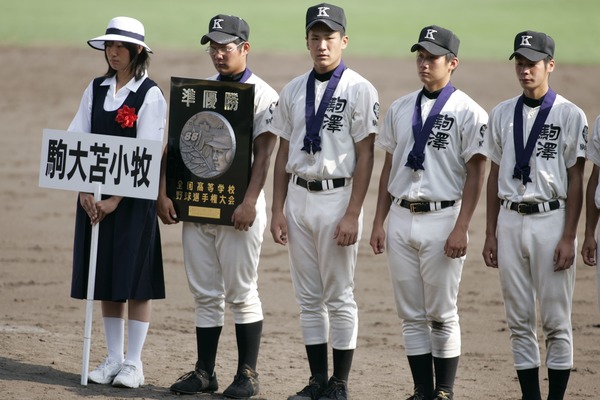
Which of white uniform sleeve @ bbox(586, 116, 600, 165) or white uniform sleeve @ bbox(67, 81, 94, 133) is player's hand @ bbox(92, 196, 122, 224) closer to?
white uniform sleeve @ bbox(67, 81, 94, 133)

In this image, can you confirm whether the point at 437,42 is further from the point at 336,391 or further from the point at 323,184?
the point at 336,391

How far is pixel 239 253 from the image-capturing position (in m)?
5.73

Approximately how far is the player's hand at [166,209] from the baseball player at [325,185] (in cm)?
61

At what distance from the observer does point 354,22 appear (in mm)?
24062

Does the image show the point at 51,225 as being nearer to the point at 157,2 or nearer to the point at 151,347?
the point at 151,347

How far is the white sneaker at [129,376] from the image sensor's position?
570 centimetres

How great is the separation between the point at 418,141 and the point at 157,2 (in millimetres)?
22617

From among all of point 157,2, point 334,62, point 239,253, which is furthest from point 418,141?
point 157,2

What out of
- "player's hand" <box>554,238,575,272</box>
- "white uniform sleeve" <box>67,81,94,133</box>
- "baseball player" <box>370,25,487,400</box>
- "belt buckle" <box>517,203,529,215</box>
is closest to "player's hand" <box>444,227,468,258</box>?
"baseball player" <box>370,25,487,400</box>

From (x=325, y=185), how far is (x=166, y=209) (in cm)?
96

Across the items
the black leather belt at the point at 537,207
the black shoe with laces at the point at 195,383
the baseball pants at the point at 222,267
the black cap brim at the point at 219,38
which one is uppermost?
the black cap brim at the point at 219,38

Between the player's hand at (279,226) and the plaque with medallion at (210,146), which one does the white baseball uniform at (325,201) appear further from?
the plaque with medallion at (210,146)

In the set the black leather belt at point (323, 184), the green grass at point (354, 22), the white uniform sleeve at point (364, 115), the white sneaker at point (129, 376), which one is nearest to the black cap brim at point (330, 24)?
the white uniform sleeve at point (364, 115)

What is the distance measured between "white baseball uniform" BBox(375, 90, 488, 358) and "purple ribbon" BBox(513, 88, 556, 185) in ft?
0.59
